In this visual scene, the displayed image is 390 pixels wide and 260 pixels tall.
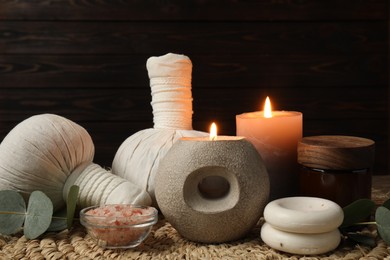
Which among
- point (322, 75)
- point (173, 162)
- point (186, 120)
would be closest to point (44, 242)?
point (173, 162)

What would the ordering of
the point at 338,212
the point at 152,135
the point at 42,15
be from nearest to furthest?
the point at 338,212
the point at 152,135
the point at 42,15

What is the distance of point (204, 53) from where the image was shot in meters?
1.38

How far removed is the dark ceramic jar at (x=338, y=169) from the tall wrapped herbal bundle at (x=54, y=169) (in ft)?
0.65

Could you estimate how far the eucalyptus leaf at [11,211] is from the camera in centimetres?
56

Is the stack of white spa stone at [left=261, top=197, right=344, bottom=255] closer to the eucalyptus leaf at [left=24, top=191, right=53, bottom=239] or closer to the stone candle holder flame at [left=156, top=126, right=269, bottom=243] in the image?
the stone candle holder flame at [left=156, top=126, right=269, bottom=243]

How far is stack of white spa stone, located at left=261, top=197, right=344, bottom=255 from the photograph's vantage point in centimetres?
48

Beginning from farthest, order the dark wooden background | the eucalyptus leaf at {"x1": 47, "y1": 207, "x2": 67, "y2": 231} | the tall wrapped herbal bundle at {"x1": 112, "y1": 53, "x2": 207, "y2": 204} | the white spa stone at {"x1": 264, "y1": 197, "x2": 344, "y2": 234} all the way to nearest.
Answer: the dark wooden background < the tall wrapped herbal bundle at {"x1": 112, "y1": 53, "x2": 207, "y2": 204} < the eucalyptus leaf at {"x1": 47, "y1": 207, "x2": 67, "y2": 231} < the white spa stone at {"x1": 264, "y1": 197, "x2": 344, "y2": 234}

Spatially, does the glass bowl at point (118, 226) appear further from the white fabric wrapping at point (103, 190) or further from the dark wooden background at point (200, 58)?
the dark wooden background at point (200, 58)

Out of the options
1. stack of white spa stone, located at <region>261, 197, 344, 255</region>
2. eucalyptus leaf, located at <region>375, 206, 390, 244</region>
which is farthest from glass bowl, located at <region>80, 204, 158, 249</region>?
eucalyptus leaf, located at <region>375, 206, 390, 244</region>

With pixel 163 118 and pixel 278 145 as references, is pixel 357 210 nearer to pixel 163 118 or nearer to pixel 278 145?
pixel 278 145

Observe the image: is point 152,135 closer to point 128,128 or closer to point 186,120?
point 186,120

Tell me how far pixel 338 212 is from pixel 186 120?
290 millimetres

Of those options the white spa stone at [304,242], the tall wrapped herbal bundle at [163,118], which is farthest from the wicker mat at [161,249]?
the tall wrapped herbal bundle at [163,118]

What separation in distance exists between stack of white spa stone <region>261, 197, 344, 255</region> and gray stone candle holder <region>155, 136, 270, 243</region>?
3cm
